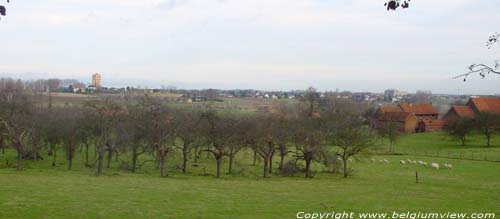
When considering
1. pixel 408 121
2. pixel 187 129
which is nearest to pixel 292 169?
pixel 187 129

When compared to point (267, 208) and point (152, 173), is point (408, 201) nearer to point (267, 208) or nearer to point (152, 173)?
point (267, 208)

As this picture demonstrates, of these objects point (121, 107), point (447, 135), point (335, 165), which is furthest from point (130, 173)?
point (447, 135)

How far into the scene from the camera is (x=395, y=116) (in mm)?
103250

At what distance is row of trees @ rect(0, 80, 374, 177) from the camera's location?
45562mm

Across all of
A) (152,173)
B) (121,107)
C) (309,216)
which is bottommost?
(152,173)

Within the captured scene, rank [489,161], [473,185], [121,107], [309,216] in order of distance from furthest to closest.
→ [489,161]
[121,107]
[473,185]
[309,216]

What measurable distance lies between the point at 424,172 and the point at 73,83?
479 feet

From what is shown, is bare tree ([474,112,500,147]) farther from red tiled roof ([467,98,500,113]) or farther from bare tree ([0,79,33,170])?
bare tree ([0,79,33,170])

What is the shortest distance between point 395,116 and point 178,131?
6807 centimetres

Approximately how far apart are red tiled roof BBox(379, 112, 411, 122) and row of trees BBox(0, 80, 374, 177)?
54634mm

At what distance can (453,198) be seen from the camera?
94.5 feet

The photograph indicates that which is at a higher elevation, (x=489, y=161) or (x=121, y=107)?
(x=121, y=107)

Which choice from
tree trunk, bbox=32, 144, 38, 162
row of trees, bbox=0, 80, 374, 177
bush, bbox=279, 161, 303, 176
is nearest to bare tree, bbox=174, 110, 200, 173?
row of trees, bbox=0, 80, 374, 177

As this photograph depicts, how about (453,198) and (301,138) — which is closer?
(453,198)
